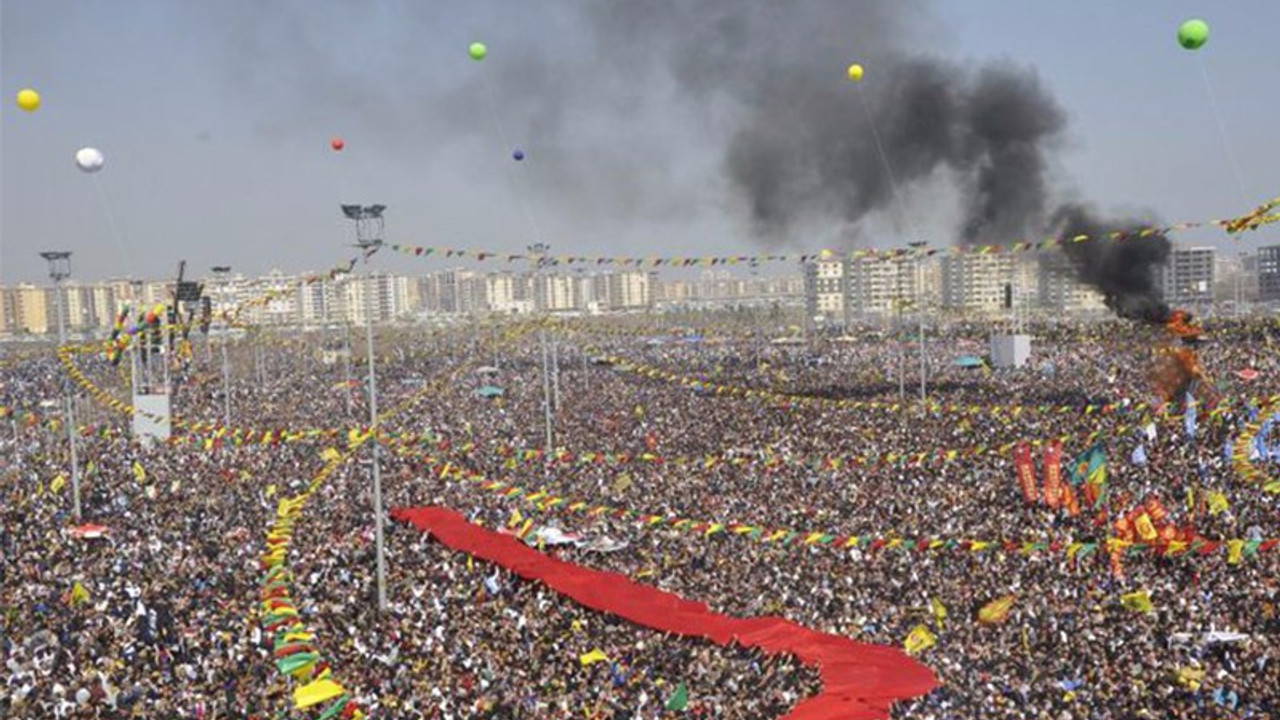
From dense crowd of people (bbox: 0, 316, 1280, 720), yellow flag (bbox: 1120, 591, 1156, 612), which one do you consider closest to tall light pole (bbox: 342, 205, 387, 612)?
dense crowd of people (bbox: 0, 316, 1280, 720)

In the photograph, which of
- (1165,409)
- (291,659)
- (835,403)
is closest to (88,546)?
(291,659)

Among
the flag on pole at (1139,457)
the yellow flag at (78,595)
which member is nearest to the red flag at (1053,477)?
the flag on pole at (1139,457)

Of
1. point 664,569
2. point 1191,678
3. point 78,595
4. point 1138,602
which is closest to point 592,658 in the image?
point 664,569

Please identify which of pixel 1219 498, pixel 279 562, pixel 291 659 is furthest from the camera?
pixel 1219 498

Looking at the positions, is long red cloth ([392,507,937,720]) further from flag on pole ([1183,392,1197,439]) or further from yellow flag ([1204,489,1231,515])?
flag on pole ([1183,392,1197,439])

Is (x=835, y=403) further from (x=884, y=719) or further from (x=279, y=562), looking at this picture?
(x=884, y=719)

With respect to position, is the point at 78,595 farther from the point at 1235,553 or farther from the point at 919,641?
the point at 1235,553
